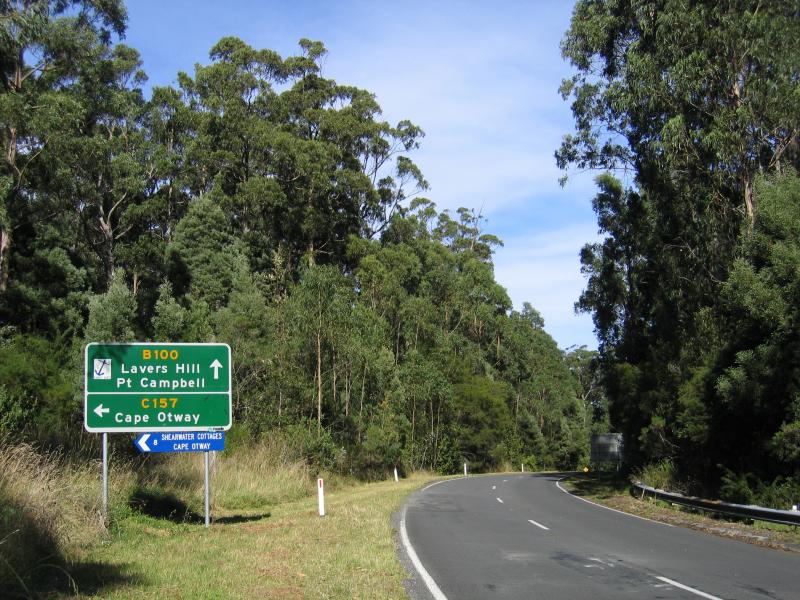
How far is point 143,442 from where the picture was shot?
14.5 metres

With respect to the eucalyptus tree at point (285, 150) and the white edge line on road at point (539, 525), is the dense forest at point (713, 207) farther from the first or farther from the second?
the eucalyptus tree at point (285, 150)

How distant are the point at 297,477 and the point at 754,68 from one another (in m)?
19.6

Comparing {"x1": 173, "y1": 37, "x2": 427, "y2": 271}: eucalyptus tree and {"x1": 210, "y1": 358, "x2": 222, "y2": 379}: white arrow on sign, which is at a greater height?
{"x1": 173, "y1": 37, "x2": 427, "y2": 271}: eucalyptus tree

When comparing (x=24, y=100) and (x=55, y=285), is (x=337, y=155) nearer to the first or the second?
(x=55, y=285)

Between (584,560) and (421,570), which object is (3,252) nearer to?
(421,570)

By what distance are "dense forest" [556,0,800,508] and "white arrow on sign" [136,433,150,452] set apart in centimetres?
1444

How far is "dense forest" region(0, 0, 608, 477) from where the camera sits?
31453mm

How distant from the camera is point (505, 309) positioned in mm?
77000

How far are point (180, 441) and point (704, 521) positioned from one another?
12549mm

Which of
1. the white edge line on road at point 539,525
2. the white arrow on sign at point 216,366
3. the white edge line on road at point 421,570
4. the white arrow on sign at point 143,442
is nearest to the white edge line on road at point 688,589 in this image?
the white edge line on road at point 421,570

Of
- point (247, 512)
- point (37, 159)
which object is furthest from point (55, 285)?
point (247, 512)

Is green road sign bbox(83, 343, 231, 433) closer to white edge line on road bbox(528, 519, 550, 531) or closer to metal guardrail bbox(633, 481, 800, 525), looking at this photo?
white edge line on road bbox(528, 519, 550, 531)

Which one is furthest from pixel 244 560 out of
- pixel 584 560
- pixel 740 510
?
pixel 740 510

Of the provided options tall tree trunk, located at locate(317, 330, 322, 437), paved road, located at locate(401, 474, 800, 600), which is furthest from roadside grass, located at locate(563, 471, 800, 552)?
tall tree trunk, located at locate(317, 330, 322, 437)
